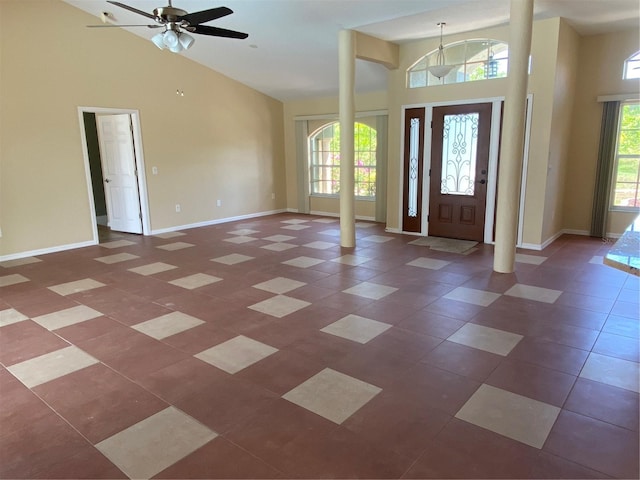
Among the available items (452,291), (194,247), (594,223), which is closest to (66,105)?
(194,247)

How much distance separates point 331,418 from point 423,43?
6.02 metres

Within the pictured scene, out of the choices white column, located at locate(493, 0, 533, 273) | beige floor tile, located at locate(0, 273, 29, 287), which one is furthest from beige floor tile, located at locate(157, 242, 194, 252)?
white column, located at locate(493, 0, 533, 273)

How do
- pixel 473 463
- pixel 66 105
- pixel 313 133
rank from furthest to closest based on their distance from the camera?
pixel 313 133 → pixel 66 105 → pixel 473 463

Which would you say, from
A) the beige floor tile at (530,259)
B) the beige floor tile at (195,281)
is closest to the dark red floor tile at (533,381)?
the beige floor tile at (530,259)

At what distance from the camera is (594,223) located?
6.72m

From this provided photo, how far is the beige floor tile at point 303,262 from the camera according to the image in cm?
545

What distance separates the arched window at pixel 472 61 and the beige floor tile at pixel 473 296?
3387 millimetres

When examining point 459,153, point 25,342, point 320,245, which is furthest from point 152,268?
point 459,153

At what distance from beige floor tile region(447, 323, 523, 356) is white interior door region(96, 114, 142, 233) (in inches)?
245

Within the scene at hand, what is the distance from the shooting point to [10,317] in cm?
385

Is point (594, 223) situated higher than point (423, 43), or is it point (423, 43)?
point (423, 43)

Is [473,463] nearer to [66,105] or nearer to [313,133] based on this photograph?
[66,105]

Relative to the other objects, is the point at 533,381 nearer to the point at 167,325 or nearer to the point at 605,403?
the point at 605,403

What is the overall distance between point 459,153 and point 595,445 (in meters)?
5.15
